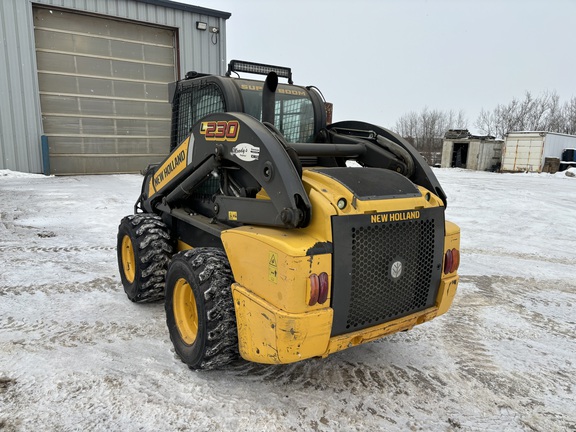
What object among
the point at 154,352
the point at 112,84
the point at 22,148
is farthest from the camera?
the point at 112,84

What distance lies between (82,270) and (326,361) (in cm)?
332

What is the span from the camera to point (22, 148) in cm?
1340

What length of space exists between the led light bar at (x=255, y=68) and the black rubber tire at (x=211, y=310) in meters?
1.83

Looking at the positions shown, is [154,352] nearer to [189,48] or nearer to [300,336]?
[300,336]

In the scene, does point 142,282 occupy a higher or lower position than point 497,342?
higher

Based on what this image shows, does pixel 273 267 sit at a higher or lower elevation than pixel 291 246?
lower

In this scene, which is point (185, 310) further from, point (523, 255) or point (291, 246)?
point (523, 255)

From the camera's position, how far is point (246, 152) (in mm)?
2822

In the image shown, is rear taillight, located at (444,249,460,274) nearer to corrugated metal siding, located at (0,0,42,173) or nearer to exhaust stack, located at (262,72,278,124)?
exhaust stack, located at (262,72,278,124)

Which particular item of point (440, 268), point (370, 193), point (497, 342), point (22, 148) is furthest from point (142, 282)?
point (22, 148)

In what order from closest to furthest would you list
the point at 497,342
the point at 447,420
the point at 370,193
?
1. the point at 447,420
2. the point at 370,193
3. the point at 497,342

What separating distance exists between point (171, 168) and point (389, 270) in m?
2.21

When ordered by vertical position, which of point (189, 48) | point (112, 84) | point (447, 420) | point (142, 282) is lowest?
point (447, 420)

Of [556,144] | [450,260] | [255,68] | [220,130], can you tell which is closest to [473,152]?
[556,144]
